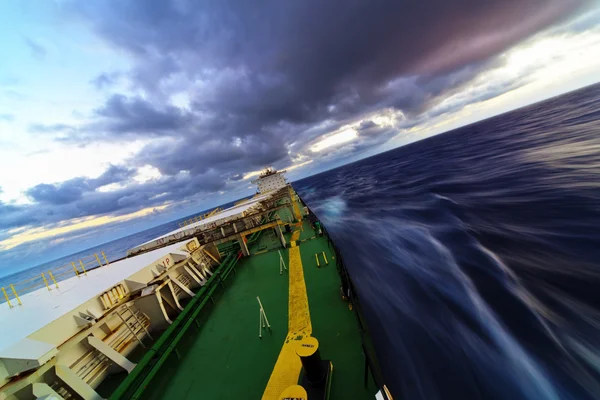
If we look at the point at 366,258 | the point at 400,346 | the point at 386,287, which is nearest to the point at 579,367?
the point at 400,346

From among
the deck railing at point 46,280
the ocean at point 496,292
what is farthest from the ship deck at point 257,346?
the deck railing at point 46,280

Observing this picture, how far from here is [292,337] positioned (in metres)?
7.35

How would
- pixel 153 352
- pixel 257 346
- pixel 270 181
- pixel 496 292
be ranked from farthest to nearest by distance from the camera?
pixel 270 181 < pixel 496 292 < pixel 153 352 < pixel 257 346

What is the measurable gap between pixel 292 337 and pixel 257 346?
1.27 meters

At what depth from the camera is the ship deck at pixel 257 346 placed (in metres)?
5.95

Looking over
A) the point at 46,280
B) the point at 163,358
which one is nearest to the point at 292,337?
the point at 163,358

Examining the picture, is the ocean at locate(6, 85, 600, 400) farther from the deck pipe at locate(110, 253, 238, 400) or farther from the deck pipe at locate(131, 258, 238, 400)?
the deck pipe at locate(110, 253, 238, 400)

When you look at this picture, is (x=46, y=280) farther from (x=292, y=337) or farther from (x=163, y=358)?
(x=292, y=337)

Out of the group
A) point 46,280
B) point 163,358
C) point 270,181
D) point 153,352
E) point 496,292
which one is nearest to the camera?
point 163,358

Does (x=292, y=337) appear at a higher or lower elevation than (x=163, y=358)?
lower

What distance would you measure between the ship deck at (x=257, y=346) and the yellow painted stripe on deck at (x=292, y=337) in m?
0.03

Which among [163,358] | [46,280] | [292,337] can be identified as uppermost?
[46,280]

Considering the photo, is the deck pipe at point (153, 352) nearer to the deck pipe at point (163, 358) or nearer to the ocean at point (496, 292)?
the deck pipe at point (163, 358)

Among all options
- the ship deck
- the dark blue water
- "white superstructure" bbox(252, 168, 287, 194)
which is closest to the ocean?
the dark blue water
